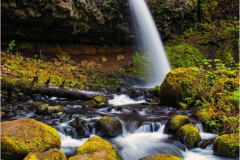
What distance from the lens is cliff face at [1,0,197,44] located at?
1178 centimetres

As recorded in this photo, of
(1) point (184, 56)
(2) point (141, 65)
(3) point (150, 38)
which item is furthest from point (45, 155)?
(1) point (184, 56)

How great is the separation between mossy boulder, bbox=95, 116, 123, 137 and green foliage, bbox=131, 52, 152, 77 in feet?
26.9

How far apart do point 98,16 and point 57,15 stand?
2.06 meters

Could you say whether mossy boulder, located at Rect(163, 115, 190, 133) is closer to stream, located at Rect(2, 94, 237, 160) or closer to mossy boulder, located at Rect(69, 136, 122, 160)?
stream, located at Rect(2, 94, 237, 160)

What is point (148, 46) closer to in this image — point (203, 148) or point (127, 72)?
point (127, 72)

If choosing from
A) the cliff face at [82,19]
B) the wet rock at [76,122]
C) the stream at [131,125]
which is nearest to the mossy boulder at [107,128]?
the stream at [131,125]

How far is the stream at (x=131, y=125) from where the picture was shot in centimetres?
550

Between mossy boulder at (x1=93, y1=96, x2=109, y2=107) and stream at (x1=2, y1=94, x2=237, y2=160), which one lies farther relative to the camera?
mossy boulder at (x1=93, y1=96, x2=109, y2=107)

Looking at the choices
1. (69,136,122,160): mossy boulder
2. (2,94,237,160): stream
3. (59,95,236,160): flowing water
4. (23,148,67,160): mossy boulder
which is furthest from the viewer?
(2,94,237,160): stream

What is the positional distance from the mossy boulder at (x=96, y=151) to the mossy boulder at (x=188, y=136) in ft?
5.66

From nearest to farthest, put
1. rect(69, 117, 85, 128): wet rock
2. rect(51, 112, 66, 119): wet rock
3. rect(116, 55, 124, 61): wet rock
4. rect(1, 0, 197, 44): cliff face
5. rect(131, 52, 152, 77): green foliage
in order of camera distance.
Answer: rect(69, 117, 85, 128): wet rock
rect(51, 112, 66, 119): wet rock
rect(1, 0, 197, 44): cliff face
rect(131, 52, 152, 77): green foliage
rect(116, 55, 124, 61): wet rock

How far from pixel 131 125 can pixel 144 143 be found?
823mm

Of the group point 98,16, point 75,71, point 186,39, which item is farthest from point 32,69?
point 186,39

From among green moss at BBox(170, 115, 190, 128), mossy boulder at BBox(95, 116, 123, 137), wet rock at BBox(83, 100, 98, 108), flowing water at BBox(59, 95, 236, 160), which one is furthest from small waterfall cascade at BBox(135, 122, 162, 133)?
wet rock at BBox(83, 100, 98, 108)
